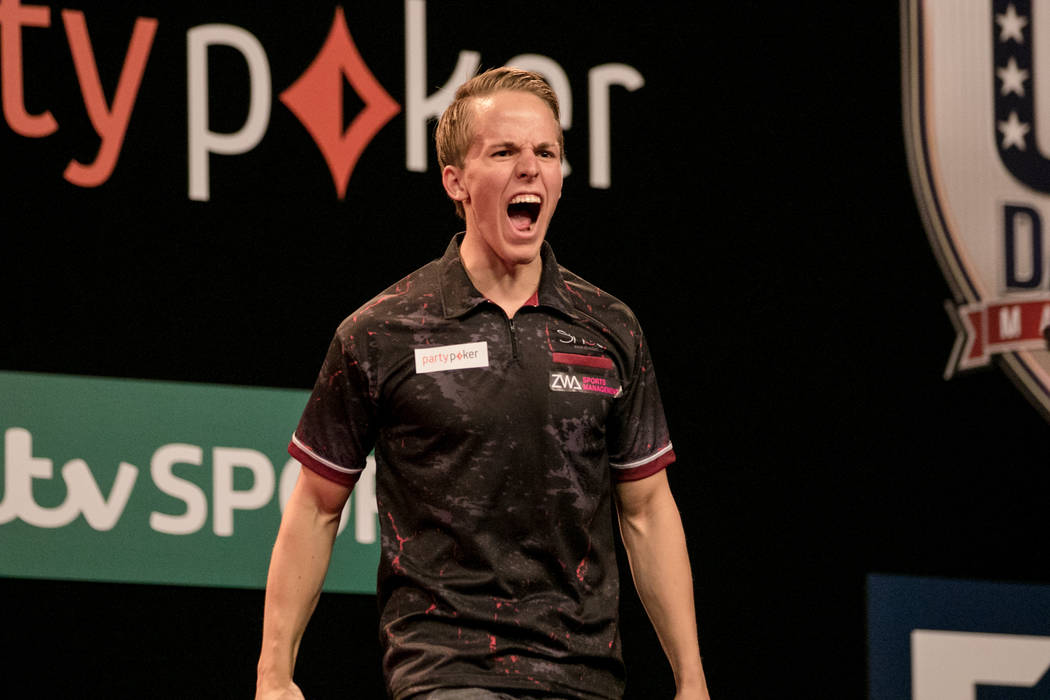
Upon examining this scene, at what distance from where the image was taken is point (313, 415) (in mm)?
2328

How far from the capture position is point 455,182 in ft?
7.93

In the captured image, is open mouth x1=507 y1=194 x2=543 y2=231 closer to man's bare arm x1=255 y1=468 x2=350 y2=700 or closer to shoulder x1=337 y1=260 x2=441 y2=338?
shoulder x1=337 y1=260 x2=441 y2=338

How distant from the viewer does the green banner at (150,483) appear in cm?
305

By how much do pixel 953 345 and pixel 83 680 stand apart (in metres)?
A: 2.27

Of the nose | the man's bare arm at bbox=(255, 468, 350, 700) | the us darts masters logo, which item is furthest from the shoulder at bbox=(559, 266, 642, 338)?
the us darts masters logo

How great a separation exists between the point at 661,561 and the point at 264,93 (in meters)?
1.49

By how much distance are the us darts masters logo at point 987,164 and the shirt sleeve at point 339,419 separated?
2.04 meters

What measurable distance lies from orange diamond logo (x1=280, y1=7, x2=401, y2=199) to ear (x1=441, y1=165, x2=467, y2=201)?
0.98 m

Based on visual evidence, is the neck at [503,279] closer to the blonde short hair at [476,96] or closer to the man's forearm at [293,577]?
the blonde short hair at [476,96]

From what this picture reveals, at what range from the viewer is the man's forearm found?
7.50 ft

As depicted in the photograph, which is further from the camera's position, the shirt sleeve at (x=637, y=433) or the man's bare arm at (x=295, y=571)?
the shirt sleeve at (x=637, y=433)

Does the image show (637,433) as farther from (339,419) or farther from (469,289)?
(339,419)

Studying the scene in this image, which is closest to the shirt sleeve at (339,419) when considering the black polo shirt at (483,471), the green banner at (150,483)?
the black polo shirt at (483,471)

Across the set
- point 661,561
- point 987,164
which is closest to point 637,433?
point 661,561
